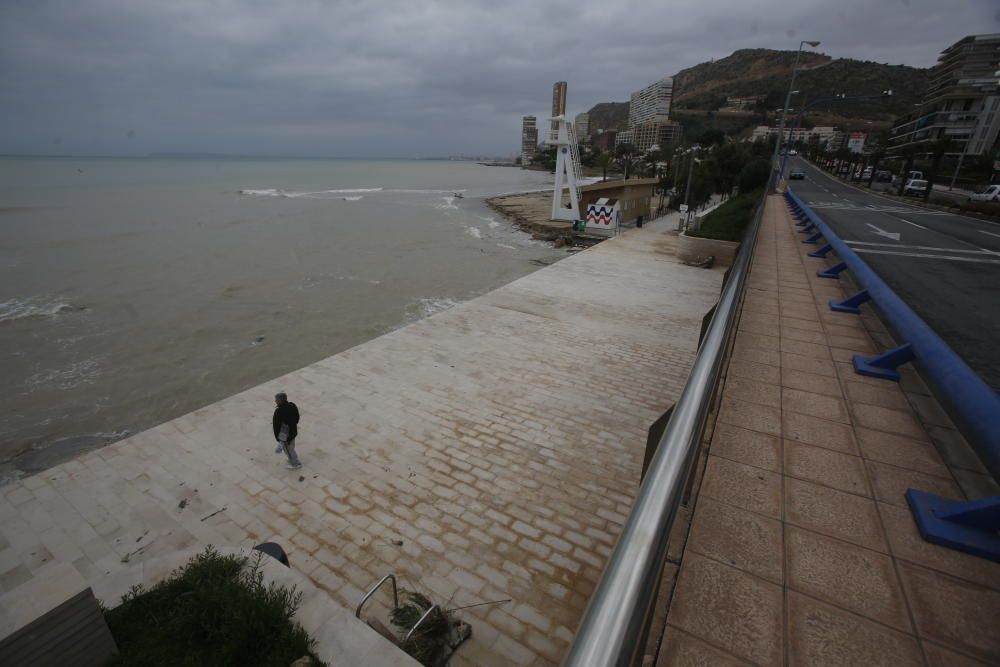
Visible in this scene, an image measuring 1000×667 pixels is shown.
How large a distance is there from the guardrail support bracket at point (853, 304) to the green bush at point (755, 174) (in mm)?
32589

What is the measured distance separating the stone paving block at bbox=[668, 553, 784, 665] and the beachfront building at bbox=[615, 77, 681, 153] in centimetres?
14040

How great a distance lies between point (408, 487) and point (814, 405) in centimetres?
457

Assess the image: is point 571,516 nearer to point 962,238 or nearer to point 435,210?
point 962,238

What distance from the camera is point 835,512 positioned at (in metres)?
2.28

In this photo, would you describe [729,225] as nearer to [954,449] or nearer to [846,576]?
[954,449]

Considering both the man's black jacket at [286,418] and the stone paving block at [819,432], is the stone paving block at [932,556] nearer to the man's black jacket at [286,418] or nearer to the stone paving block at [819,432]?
the stone paving block at [819,432]

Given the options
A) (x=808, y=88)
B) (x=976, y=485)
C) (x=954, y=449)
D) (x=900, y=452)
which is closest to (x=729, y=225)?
(x=954, y=449)

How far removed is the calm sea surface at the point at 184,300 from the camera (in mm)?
10516

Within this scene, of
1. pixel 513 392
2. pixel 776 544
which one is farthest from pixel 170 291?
pixel 776 544

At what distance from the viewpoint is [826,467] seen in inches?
103

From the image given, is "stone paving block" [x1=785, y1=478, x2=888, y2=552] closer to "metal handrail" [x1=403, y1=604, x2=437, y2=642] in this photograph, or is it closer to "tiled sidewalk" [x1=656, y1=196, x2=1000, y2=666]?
"tiled sidewalk" [x1=656, y1=196, x2=1000, y2=666]

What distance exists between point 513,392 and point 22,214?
183ft

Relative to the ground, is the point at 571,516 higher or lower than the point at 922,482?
lower

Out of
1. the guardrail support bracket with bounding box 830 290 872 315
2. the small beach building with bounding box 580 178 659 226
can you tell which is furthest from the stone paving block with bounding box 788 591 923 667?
the small beach building with bounding box 580 178 659 226
